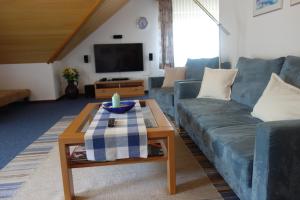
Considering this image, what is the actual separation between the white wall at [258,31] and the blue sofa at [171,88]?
31cm

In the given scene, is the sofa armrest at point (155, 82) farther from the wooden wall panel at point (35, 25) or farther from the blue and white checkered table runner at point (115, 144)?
the blue and white checkered table runner at point (115, 144)

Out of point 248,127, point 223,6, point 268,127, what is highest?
point 223,6

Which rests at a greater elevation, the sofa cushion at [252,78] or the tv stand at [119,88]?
the sofa cushion at [252,78]

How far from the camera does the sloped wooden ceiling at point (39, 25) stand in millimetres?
3891

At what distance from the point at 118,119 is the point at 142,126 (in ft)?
1.00

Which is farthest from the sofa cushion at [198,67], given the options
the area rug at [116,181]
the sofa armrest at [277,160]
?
the sofa armrest at [277,160]

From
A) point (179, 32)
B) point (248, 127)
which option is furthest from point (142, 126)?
point (179, 32)

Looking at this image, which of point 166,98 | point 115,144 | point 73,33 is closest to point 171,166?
point 115,144

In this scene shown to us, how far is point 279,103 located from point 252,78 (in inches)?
32.2

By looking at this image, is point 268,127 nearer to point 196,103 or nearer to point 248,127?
point 248,127

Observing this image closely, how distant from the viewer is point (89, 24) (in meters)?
5.12

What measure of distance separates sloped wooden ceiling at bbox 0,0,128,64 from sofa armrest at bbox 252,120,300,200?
3480mm

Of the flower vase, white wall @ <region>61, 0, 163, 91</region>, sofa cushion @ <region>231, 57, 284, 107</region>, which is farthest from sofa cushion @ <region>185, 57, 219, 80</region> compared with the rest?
the flower vase

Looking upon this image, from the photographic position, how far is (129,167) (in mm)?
2238
